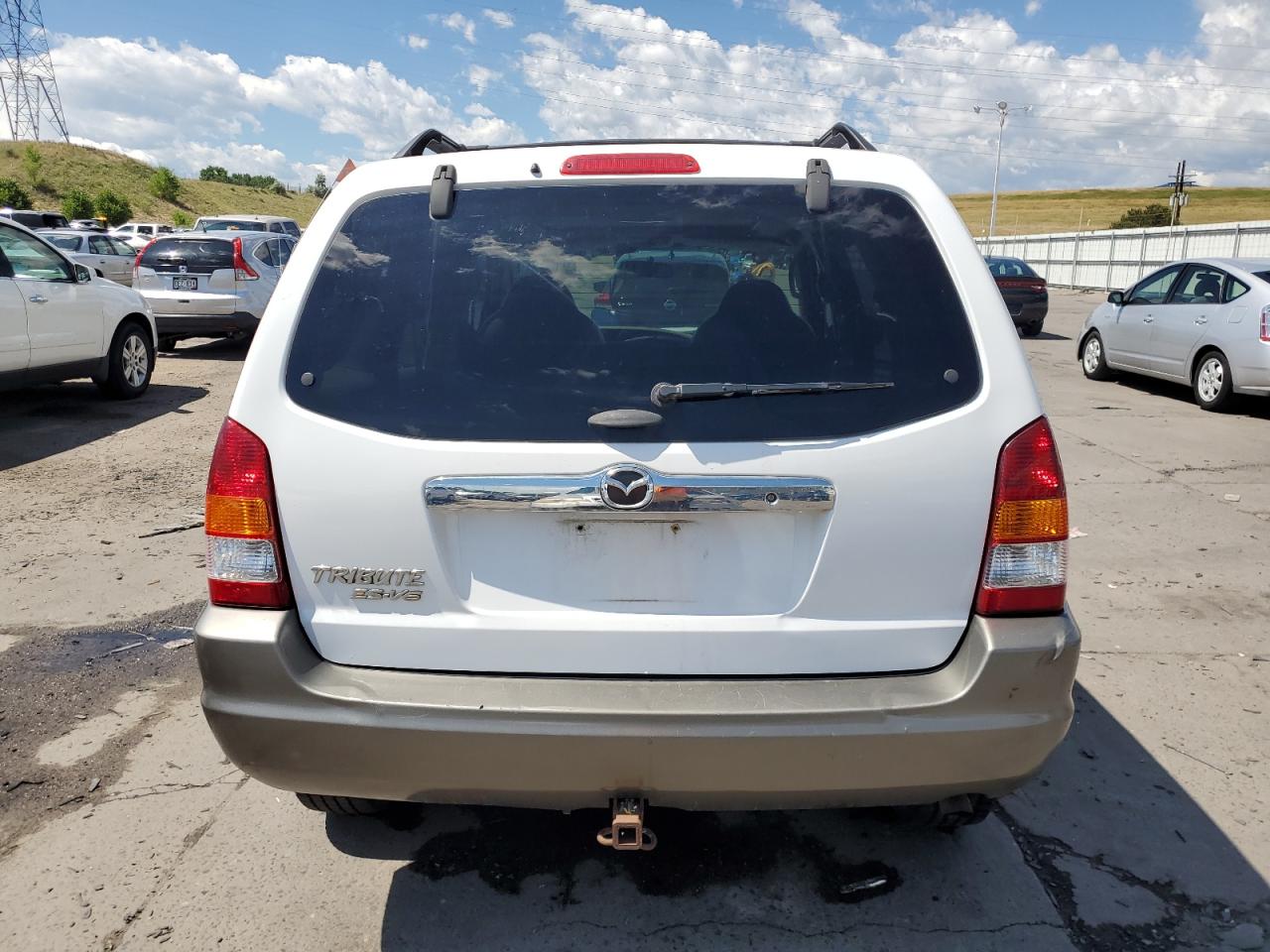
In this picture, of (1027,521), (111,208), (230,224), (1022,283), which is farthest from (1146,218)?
(1027,521)

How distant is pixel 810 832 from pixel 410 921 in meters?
1.22

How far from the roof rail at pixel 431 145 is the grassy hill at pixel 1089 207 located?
230 feet

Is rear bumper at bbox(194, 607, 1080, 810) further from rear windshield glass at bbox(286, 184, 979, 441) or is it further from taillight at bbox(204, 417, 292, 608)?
rear windshield glass at bbox(286, 184, 979, 441)

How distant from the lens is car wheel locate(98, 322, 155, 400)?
1020 cm

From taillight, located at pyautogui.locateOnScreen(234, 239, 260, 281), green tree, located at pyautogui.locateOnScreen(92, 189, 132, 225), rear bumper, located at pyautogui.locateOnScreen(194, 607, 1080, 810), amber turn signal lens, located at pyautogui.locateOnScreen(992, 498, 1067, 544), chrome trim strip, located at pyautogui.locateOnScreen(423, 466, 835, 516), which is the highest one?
green tree, located at pyautogui.locateOnScreen(92, 189, 132, 225)

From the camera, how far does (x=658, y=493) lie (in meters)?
2.12

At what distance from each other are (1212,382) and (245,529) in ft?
36.9

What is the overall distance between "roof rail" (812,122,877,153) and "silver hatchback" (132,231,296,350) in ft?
40.9

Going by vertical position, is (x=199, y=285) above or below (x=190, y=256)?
below

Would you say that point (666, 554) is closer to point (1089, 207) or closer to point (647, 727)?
point (647, 727)

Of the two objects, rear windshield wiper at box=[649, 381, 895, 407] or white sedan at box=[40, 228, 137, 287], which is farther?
white sedan at box=[40, 228, 137, 287]

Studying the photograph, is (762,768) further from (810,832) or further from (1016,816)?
(1016,816)

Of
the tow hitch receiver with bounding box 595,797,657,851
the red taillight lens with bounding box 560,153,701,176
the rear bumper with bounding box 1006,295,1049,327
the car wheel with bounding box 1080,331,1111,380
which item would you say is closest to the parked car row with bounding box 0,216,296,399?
the red taillight lens with bounding box 560,153,701,176

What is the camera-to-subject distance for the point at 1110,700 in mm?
3990
